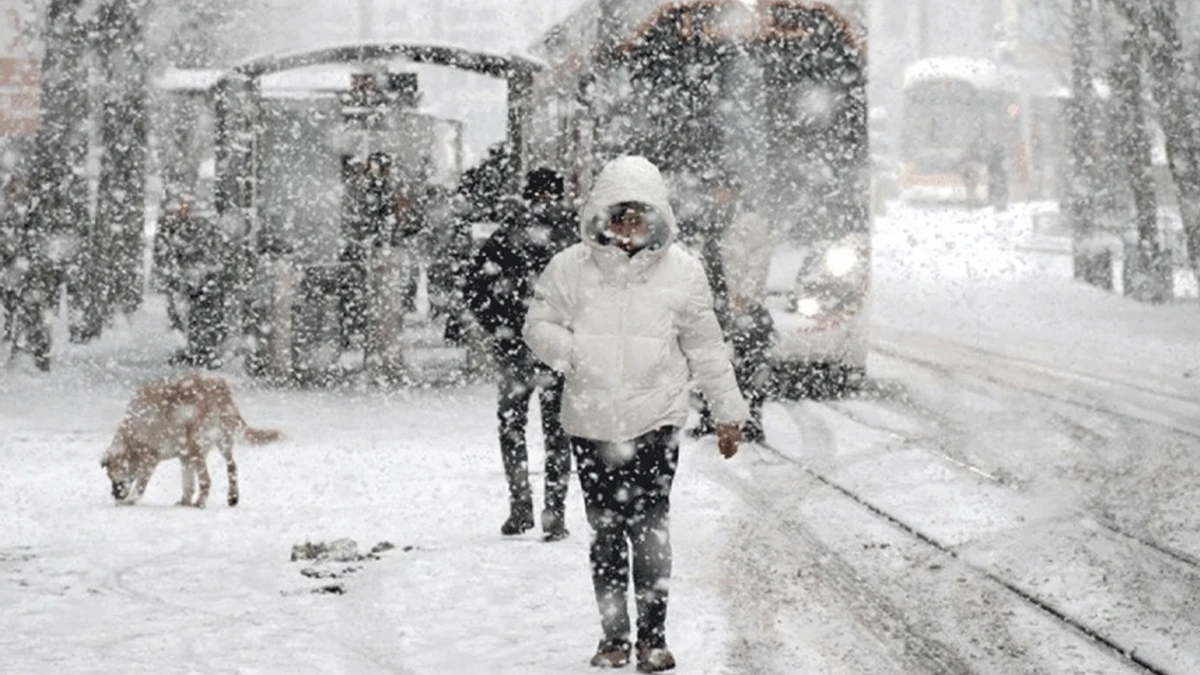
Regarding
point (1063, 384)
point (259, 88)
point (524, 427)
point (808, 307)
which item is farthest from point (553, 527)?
point (259, 88)

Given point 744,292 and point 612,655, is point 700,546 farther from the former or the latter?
point 744,292

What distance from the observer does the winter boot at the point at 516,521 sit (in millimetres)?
8227

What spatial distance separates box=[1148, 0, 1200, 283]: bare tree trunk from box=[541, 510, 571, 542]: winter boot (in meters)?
13.8

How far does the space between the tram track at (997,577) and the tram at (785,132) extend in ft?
10.3

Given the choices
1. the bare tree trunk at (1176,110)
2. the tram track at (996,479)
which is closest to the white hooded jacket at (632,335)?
the tram track at (996,479)

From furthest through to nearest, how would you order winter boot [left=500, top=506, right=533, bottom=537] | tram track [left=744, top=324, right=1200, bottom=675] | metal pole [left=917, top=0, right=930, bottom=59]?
1. metal pole [left=917, top=0, right=930, bottom=59]
2. winter boot [left=500, top=506, right=533, bottom=537]
3. tram track [left=744, top=324, right=1200, bottom=675]

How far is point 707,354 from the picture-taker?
18.5ft

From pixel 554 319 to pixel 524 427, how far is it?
92.1 inches

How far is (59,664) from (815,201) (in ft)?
29.8

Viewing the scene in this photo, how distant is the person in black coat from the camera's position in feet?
25.4

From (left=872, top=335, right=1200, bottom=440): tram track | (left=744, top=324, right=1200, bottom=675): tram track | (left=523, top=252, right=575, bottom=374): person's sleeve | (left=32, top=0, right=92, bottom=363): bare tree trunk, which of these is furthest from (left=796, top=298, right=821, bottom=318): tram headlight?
(left=523, top=252, right=575, bottom=374): person's sleeve

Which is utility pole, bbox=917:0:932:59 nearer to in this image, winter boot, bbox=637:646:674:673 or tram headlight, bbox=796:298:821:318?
tram headlight, bbox=796:298:821:318

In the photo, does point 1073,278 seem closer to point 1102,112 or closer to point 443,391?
point 1102,112

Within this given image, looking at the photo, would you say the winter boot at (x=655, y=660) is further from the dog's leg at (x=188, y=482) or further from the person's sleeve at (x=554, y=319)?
the dog's leg at (x=188, y=482)
